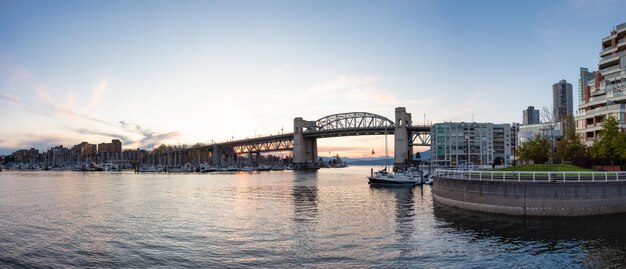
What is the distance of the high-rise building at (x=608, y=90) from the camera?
252 ft

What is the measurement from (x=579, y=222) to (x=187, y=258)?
29781mm

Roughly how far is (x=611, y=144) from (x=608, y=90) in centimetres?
2730

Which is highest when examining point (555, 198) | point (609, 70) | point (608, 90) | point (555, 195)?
point (609, 70)

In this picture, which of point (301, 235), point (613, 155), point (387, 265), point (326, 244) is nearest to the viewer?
point (387, 265)

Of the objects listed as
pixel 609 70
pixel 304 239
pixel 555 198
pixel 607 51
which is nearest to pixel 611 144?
pixel 555 198

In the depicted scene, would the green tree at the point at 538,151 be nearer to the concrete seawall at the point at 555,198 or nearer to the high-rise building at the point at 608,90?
the high-rise building at the point at 608,90

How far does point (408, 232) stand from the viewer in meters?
31.7

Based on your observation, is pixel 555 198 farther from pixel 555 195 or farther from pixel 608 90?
pixel 608 90

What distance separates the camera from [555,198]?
3697 cm

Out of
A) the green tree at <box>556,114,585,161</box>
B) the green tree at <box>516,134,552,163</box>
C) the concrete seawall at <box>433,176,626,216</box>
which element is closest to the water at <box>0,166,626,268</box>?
the concrete seawall at <box>433,176,626,216</box>

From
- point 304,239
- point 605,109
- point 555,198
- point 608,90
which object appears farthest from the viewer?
point 608,90

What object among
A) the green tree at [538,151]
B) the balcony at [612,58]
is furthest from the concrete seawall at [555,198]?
the balcony at [612,58]

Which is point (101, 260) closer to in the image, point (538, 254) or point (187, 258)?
point (187, 258)

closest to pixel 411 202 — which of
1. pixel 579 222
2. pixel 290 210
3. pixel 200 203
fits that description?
pixel 290 210
